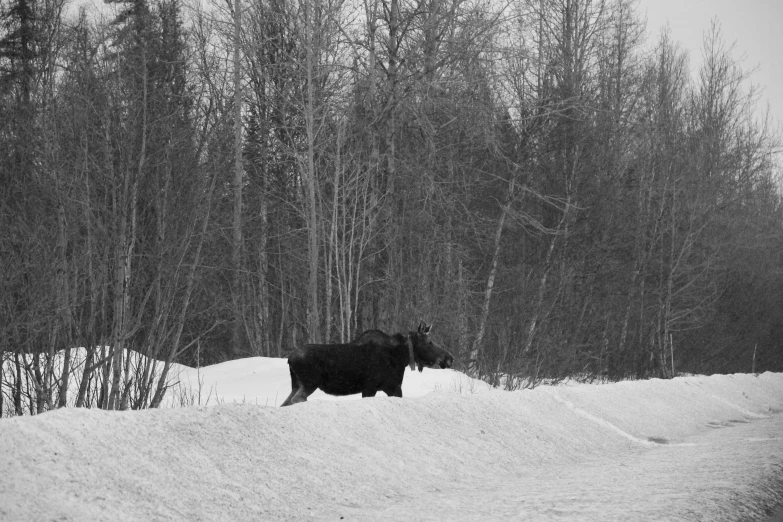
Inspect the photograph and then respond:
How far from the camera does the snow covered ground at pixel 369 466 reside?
258 inches

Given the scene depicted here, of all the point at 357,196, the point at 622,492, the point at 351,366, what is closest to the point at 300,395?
the point at 351,366

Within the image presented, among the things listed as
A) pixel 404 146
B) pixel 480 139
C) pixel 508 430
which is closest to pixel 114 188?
pixel 508 430

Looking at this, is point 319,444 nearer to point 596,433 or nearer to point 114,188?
point 114,188

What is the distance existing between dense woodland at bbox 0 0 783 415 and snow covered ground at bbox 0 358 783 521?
10.1 feet

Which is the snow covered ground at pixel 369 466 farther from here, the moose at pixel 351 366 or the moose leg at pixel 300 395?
the moose leg at pixel 300 395

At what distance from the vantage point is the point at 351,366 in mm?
12250

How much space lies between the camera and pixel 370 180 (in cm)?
2152

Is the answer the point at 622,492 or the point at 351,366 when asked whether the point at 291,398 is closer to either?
the point at 351,366

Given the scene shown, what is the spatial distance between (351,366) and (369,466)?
3407mm

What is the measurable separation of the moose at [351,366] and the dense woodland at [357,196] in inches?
55.4

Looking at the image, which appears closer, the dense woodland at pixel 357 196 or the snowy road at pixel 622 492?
the snowy road at pixel 622 492

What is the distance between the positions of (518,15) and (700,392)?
34.5 ft

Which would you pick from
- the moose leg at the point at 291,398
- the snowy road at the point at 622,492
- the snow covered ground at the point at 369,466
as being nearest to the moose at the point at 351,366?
the moose leg at the point at 291,398

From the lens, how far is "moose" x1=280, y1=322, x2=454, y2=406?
12156 millimetres
